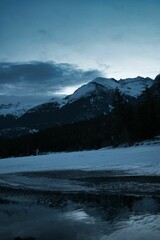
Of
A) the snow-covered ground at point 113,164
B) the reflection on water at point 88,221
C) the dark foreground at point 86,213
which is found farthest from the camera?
the snow-covered ground at point 113,164

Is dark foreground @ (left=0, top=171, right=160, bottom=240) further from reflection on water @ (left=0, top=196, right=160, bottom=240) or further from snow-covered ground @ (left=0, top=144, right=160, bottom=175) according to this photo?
snow-covered ground @ (left=0, top=144, right=160, bottom=175)

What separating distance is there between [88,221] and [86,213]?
1.39 meters

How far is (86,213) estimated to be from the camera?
1245cm

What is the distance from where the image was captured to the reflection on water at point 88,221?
30.9ft

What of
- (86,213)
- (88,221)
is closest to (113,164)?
(86,213)

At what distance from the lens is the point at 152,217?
1072 centimetres

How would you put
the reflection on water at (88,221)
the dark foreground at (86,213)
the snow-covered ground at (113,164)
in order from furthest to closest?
1. the snow-covered ground at (113,164)
2. the dark foreground at (86,213)
3. the reflection on water at (88,221)

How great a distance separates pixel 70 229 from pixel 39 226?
1174 millimetres

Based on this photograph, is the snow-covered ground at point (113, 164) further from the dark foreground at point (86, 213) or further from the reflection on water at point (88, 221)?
the reflection on water at point (88, 221)

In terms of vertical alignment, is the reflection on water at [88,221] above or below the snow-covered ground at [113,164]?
below

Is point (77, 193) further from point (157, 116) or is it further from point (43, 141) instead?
point (43, 141)

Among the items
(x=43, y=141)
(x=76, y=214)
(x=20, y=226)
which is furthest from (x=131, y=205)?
(x=43, y=141)

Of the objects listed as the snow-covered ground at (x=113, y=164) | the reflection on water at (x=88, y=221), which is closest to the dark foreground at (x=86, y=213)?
the reflection on water at (x=88, y=221)

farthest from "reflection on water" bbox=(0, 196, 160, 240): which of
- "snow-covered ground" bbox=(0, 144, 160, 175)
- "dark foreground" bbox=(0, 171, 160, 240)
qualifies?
"snow-covered ground" bbox=(0, 144, 160, 175)
